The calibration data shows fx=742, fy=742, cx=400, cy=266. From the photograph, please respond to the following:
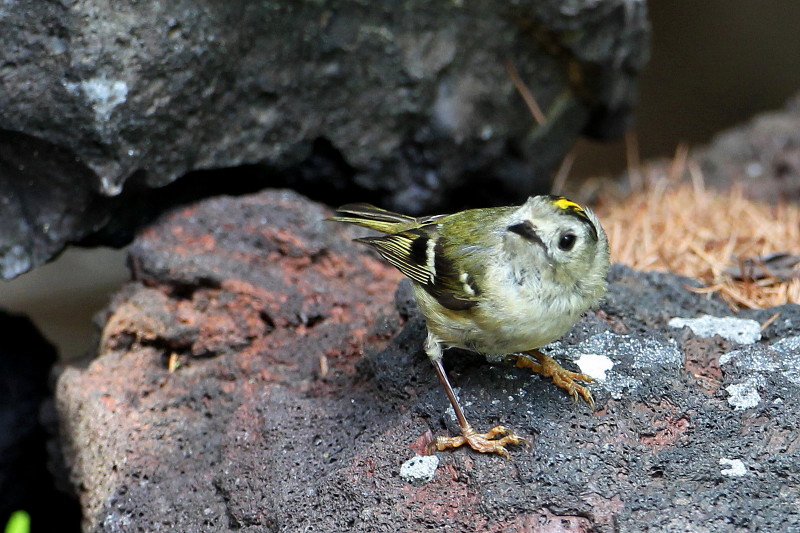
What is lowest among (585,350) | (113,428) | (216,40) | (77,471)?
(77,471)

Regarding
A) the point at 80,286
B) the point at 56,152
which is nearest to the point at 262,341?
the point at 56,152

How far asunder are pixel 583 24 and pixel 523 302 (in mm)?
2397

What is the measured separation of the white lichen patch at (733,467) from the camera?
2.67 metres

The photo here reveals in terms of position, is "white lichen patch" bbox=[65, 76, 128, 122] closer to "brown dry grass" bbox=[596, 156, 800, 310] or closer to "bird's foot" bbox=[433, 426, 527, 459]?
"bird's foot" bbox=[433, 426, 527, 459]

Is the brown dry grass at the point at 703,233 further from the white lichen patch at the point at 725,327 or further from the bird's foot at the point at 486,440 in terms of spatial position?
the bird's foot at the point at 486,440

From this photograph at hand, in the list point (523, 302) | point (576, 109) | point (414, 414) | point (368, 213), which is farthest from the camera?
point (576, 109)

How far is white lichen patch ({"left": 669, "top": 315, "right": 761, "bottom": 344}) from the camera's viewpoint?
10.7ft

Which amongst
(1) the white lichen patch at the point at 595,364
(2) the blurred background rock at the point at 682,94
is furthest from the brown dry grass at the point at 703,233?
(2) the blurred background rock at the point at 682,94

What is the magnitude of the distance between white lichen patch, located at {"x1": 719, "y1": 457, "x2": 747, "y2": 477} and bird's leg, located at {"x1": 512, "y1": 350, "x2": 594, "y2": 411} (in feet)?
1.70

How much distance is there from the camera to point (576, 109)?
5.26 meters

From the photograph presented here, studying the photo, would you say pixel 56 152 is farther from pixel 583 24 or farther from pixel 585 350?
pixel 583 24

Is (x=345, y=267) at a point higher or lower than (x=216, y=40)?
lower

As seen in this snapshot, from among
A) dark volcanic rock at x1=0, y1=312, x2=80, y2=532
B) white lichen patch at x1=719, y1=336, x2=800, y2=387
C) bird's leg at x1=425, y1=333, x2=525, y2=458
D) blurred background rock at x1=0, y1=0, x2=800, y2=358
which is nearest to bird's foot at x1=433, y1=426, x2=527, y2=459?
bird's leg at x1=425, y1=333, x2=525, y2=458

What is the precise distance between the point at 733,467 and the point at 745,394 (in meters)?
0.39
